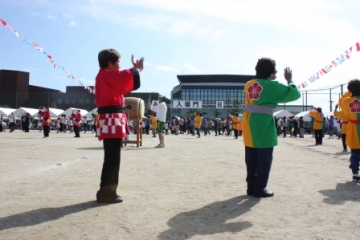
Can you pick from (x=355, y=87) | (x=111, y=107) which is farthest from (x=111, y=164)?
(x=355, y=87)

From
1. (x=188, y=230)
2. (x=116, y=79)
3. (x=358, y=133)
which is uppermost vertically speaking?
(x=116, y=79)

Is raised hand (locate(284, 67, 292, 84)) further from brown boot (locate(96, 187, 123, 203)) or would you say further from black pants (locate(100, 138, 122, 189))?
brown boot (locate(96, 187, 123, 203))

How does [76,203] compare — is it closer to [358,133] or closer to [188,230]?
[188,230]

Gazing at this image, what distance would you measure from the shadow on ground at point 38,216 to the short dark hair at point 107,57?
1737mm

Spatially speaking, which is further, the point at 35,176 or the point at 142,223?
the point at 35,176

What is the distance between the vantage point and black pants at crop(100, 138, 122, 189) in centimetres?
444

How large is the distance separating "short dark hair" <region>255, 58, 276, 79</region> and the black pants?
2127mm

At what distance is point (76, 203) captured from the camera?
4328 mm

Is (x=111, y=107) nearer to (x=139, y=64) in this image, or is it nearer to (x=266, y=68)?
(x=139, y=64)

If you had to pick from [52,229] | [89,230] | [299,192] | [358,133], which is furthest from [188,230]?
[358,133]

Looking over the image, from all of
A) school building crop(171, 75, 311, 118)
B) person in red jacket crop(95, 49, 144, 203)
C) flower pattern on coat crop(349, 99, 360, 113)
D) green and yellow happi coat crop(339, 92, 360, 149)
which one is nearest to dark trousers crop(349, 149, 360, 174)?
green and yellow happi coat crop(339, 92, 360, 149)

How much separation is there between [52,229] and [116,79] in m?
Result: 1.83

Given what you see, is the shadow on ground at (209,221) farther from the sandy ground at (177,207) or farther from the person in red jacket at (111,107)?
the person in red jacket at (111,107)

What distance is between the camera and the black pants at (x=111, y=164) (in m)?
4.44
